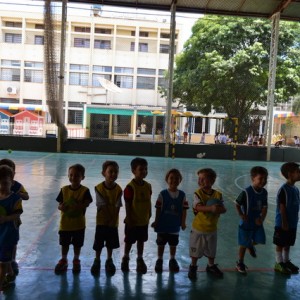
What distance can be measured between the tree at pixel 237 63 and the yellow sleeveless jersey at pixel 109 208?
17.8 meters

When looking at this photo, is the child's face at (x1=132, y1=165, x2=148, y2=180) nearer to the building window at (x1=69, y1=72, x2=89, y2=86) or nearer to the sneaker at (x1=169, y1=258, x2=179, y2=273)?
the sneaker at (x1=169, y1=258, x2=179, y2=273)

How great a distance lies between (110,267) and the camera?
3711 millimetres

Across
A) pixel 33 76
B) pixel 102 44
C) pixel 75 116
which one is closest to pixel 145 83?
pixel 102 44

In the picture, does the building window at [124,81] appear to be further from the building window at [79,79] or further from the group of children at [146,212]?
the group of children at [146,212]

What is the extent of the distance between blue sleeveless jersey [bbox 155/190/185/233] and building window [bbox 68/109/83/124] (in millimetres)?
27813

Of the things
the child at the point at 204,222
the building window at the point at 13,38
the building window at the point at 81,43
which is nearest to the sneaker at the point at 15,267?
the child at the point at 204,222

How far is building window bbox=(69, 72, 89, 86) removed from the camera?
A: 32344 millimetres

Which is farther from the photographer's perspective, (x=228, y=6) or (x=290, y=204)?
(x=228, y=6)

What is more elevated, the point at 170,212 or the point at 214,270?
the point at 170,212

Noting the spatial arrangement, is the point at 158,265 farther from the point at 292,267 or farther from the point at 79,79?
the point at 79,79

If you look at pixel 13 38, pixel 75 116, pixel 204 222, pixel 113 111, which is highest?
pixel 13 38

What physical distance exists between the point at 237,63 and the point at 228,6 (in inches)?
131

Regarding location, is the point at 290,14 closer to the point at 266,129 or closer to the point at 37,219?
the point at 266,129

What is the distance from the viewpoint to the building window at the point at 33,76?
32156 millimetres
